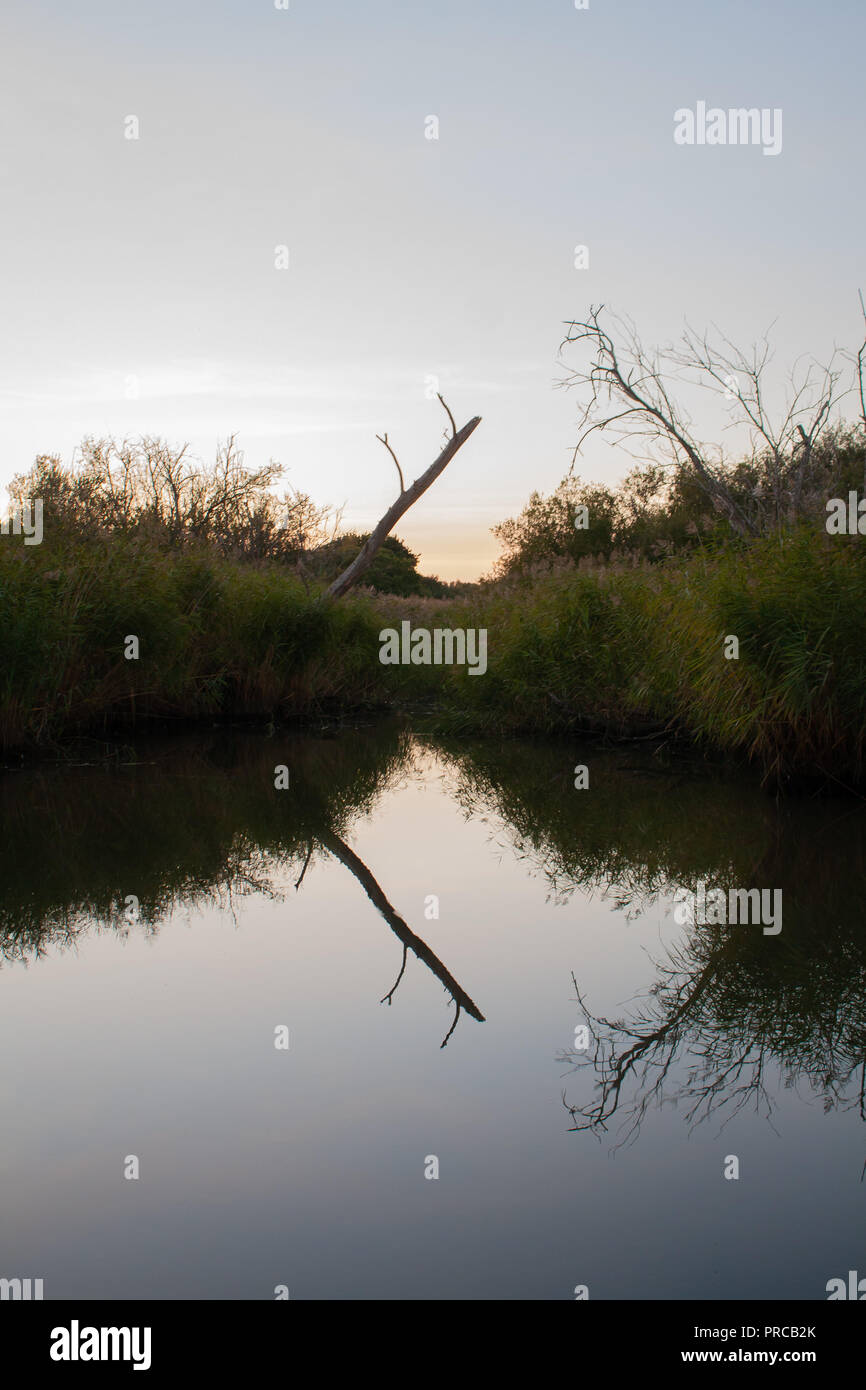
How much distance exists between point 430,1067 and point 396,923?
138 centimetres

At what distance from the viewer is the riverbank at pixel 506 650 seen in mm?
6355

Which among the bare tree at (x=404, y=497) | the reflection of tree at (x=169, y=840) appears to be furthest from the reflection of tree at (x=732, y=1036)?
the bare tree at (x=404, y=497)

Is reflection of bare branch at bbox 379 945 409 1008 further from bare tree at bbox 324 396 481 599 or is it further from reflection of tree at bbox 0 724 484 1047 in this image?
bare tree at bbox 324 396 481 599

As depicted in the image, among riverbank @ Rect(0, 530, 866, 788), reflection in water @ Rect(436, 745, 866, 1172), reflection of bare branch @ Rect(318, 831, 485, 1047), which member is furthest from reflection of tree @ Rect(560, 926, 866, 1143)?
riverbank @ Rect(0, 530, 866, 788)

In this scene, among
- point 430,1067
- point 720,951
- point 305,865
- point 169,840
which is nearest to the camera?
point 430,1067

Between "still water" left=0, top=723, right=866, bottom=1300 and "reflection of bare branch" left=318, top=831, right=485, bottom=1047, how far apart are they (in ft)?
0.05

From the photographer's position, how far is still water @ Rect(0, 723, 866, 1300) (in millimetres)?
1808

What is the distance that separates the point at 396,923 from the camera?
3975 millimetres

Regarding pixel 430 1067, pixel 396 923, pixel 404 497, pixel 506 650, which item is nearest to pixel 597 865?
pixel 396 923

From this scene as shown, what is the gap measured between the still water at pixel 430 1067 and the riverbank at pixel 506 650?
1.23m

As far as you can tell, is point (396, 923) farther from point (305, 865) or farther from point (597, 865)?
point (597, 865)

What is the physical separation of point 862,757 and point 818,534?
1457 millimetres
